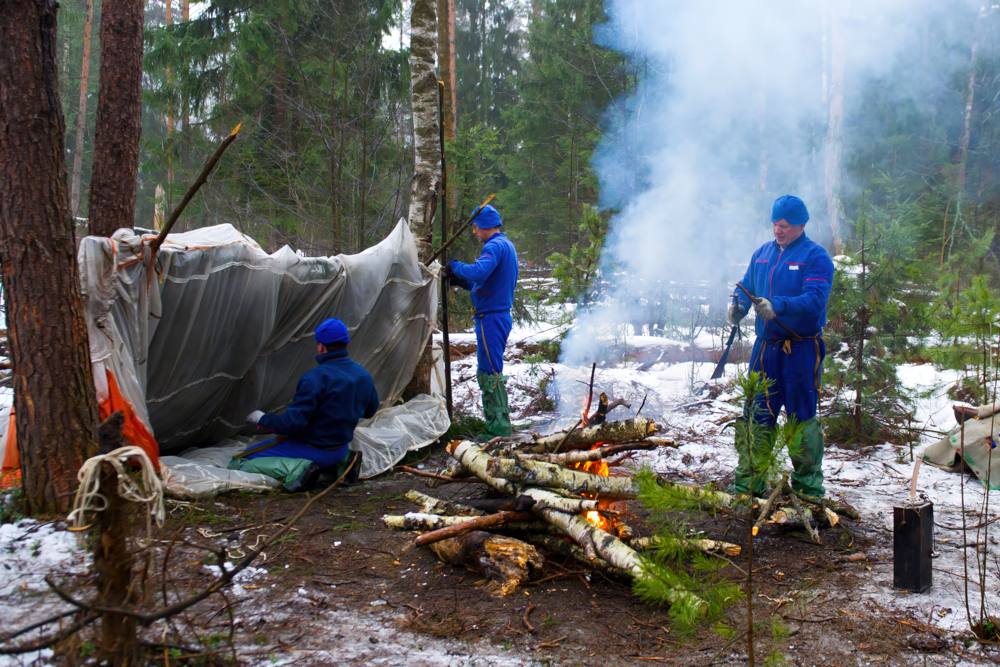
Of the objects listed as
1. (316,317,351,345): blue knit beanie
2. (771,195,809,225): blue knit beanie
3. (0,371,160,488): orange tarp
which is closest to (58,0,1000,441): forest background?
(771,195,809,225): blue knit beanie

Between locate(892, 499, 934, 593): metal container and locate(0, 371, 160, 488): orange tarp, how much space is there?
157 inches

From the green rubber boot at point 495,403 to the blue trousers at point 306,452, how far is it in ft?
5.27

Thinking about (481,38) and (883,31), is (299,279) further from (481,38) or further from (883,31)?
(481,38)

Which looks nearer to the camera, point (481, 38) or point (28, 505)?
point (28, 505)

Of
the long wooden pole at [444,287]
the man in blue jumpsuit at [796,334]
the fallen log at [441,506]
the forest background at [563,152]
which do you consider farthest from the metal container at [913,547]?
the long wooden pole at [444,287]

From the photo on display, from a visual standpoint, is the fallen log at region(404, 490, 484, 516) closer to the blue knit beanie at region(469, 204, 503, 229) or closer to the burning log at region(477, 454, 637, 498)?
the burning log at region(477, 454, 637, 498)

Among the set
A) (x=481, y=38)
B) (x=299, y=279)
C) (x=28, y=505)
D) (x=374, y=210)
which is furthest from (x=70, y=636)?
(x=481, y=38)

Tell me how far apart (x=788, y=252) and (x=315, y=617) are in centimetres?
362

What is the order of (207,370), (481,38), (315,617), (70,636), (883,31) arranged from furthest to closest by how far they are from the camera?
1. (481,38)
2. (883,31)
3. (207,370)
4. (315,617)
5. (70,636)

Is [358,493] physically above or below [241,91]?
below

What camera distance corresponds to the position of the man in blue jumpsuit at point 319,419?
496cm

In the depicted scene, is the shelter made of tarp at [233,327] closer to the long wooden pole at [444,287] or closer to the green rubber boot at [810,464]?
the long wooden pole at [444,287]

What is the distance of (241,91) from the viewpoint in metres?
12.3

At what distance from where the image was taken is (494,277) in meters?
6.41
